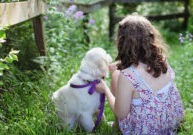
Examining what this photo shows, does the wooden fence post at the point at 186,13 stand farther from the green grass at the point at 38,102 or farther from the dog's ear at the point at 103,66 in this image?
the dog's ear at the point at 103,66

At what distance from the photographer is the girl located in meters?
2.14

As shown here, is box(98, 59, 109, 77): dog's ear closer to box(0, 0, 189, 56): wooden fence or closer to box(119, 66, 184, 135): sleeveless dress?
box(119, 66, 184, 135): sleeveless dress

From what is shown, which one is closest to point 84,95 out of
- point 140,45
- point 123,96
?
point 123,96

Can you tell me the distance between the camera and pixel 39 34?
314cm

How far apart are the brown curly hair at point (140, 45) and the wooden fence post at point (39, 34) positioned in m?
1.31

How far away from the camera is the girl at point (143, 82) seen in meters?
2.14

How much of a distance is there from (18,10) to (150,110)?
156 cm

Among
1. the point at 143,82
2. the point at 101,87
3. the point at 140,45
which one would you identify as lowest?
the point at 101,87

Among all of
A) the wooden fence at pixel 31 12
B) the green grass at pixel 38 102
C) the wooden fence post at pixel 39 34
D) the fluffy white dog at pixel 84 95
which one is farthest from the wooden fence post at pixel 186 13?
the fluffy white dog at pixel 84 95

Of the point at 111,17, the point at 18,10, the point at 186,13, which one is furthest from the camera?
the point at 186,13

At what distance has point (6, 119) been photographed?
2449 mm

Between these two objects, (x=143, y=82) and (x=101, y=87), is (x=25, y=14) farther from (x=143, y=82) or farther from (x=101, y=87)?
(x=143, y=82)

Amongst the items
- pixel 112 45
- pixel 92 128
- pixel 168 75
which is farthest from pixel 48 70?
pixel 112 45

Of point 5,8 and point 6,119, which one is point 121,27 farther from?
point 6,119
